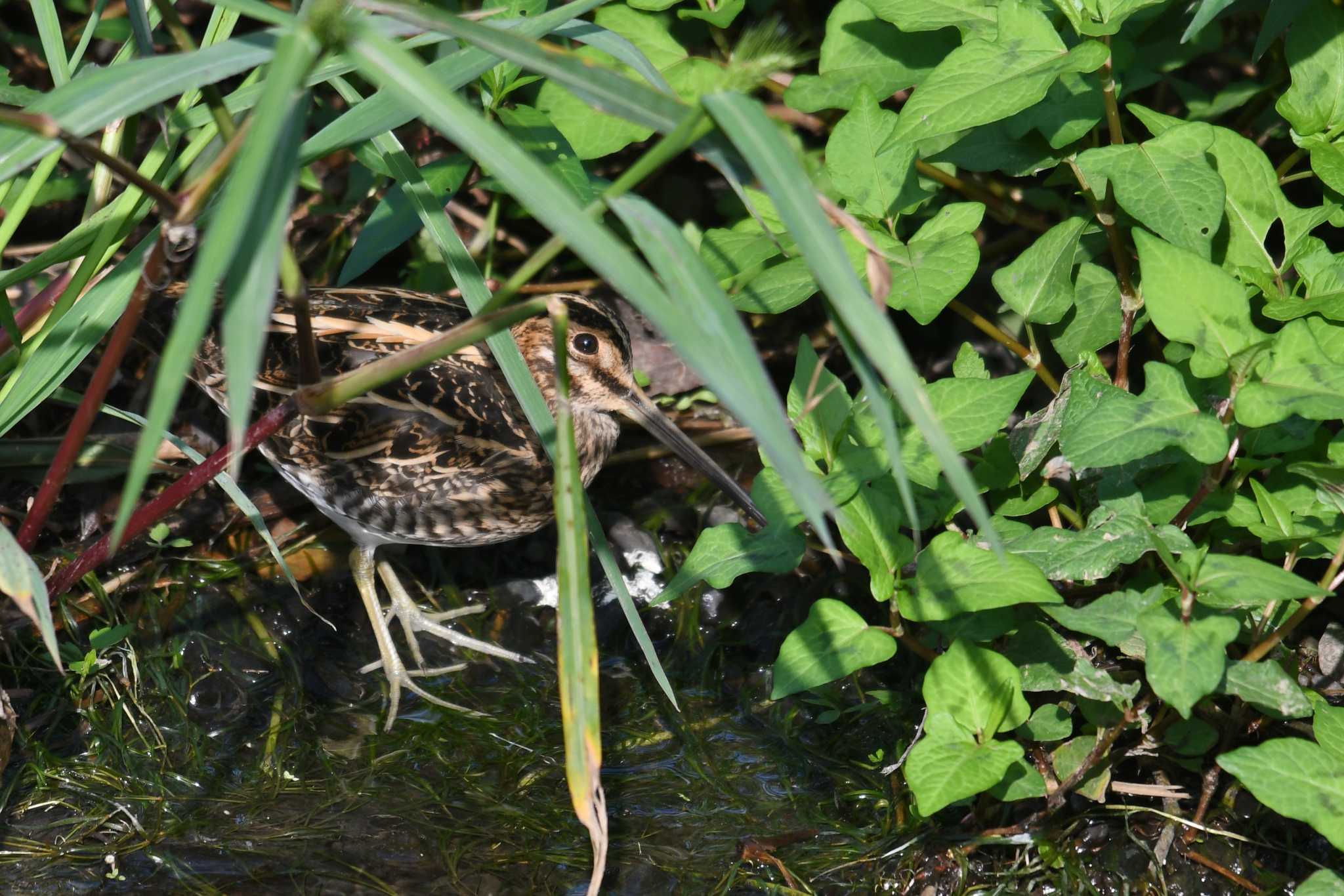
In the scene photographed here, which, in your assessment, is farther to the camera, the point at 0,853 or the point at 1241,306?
the point at 0,853

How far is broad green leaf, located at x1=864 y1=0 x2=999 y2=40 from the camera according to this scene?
2246mm

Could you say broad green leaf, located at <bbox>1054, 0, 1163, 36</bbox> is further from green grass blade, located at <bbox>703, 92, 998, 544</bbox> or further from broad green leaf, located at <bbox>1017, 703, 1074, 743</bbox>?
broad green leaf, located at <bbox>1017, 703, 1074, 743</bbox>

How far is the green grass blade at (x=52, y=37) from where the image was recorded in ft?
7.25

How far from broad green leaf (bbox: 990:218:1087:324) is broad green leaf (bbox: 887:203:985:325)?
0.11m

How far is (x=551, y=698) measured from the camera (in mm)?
2703

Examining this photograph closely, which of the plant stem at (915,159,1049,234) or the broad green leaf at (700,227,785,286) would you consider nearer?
the broad green leaf at (700,227,785,286)

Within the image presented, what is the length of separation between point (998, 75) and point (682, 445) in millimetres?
1135

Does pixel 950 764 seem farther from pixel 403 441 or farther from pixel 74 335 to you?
pixel 74 335

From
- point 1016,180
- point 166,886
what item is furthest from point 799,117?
point 166,886

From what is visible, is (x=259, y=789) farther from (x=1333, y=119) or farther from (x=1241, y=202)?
(x=1333, y=119)

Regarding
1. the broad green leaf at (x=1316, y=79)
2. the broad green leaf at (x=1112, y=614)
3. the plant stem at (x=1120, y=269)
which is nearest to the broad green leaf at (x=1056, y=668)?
the broad green leaf at (x=1112, y=614)

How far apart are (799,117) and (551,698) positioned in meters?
1.35

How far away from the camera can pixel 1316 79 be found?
2.29m

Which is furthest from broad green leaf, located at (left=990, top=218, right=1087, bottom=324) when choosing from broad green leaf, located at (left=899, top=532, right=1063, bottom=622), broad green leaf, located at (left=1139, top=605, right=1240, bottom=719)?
broad green leaf, located at (left=1139, top=605, right=1240, bottom=719)
